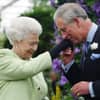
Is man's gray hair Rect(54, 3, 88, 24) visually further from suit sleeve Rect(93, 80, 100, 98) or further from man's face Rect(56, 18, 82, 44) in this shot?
suit sleeve Rect(93, 80, 100, 98)

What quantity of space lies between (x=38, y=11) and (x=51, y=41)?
1.47 m

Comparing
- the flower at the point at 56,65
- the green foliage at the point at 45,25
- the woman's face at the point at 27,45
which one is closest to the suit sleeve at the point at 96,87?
the woman's face at the point at 27,45

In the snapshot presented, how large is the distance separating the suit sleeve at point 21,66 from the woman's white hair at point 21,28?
0.66ft

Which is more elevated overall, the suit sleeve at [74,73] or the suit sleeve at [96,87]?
the suit sleeve at [96,87]

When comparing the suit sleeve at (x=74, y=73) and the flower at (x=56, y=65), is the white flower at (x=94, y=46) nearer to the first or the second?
the suit sleeve at (x=74, y=73)

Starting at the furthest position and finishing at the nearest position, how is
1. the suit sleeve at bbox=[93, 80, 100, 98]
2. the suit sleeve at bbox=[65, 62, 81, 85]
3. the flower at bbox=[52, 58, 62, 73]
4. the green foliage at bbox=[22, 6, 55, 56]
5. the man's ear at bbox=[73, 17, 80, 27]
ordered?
the green foliage at bbox=[22, 6, 55, 56], the flower at bbox=[52, 58, 62, 73], the suit sleeve at bbox=[65, 62, 81, 85], the man's ear at bbox=[73, 17, 80, 27], the suit sleeve at bbox=[93, 80, 100, 98]

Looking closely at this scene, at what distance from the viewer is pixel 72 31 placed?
5516 millimetres

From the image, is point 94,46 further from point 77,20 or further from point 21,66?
point 21,66

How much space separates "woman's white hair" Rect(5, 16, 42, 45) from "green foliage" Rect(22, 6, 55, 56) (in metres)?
5.83

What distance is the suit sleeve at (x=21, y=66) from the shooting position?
5.48m

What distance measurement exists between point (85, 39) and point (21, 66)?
1.97 ft

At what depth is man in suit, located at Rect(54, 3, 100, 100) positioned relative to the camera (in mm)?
5430

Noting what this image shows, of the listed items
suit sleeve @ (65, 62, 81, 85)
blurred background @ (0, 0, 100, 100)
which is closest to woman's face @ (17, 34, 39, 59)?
blurred background @ (0, 0, 100, 100)

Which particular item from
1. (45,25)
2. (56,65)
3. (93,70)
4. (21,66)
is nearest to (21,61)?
(21,66)
